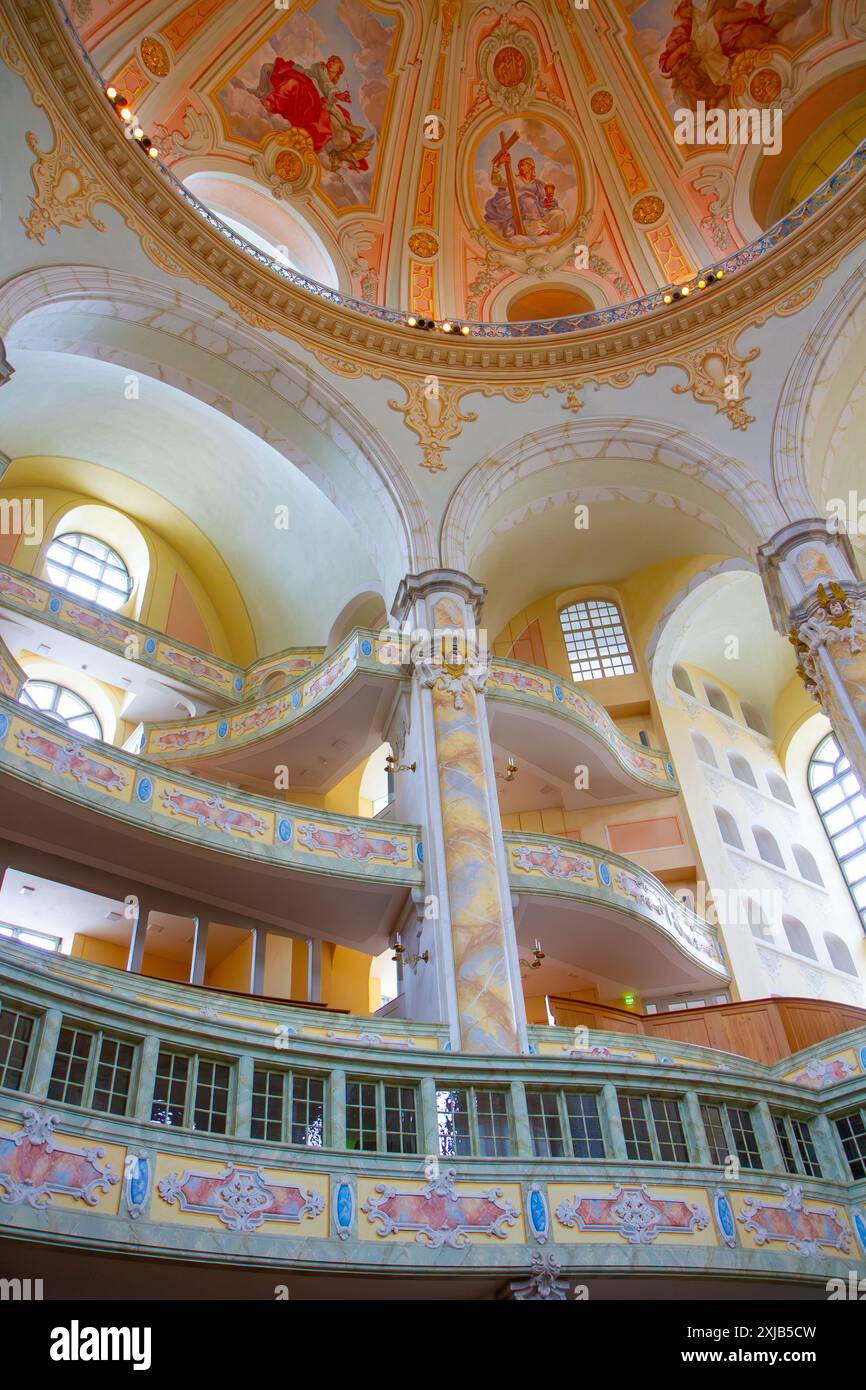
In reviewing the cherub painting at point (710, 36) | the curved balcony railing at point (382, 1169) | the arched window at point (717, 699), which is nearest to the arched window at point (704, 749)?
the arched window at point (717, 699)

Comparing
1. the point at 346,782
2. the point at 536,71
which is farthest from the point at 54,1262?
the point at 536,71

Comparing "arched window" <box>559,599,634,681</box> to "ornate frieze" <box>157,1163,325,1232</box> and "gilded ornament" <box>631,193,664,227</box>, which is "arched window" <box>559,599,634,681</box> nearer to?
"gilded ornament" <box>631,193,664,227</box>

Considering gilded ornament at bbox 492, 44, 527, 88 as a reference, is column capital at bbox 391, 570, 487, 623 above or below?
below

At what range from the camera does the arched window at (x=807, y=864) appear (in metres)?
22.6

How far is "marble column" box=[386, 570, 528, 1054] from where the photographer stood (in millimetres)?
12578

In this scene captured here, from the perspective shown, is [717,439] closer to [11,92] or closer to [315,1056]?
[11,92]

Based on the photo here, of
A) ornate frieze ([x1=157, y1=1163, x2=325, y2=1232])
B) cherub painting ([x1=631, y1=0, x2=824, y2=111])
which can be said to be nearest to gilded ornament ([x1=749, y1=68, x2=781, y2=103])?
cherub painting ([x1=631, y1=0, x2=824, y2=111])

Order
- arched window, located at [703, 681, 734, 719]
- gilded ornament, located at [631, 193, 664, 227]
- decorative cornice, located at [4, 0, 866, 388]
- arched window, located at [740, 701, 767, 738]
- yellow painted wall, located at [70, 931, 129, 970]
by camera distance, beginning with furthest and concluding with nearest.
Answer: arched window, located at [740, 701, 767, 738] → arched window, located at [703, 681, 734, 719] → gilded ornament, located at [631, 193, 664, 227] → yellow painted wall, located at [70, 931, 129, 970] → decorative cornice, located at [4, 0, 866, 388]

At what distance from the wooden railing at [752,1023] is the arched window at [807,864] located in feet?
21.3

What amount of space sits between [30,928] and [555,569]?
43.7 feet

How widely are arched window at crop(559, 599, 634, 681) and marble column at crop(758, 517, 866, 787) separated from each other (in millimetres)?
6244

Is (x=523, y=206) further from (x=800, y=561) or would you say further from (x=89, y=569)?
(x=89, y=569)
